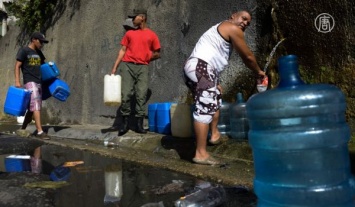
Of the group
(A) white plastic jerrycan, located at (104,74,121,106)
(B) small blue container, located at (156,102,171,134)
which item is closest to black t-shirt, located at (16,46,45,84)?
(A) white plastic jerrycan, located at (104,74,121,106)

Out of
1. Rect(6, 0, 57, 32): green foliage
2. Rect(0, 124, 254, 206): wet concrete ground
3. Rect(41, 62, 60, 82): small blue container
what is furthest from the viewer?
Rect(6, 0, 57, 32): green foliage

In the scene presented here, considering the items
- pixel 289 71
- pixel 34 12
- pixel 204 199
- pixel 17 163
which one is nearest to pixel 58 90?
pixel 17 163

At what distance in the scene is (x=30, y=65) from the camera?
6.66m

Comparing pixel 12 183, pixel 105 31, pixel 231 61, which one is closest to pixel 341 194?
pixel 12 183

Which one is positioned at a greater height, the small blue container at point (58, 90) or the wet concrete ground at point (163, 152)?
the small blue container at point (58, 90)

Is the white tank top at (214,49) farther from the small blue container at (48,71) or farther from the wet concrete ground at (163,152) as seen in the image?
the small blue container at (48,71)

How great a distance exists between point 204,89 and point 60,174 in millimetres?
1599

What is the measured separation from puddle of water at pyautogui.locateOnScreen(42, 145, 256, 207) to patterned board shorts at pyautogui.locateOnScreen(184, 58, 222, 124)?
24.8 inches

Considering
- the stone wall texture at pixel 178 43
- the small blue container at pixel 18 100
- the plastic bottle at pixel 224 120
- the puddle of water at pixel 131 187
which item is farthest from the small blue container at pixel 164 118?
the small blue container at pixel 18 100

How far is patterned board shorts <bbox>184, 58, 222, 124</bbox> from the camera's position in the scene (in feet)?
12.3

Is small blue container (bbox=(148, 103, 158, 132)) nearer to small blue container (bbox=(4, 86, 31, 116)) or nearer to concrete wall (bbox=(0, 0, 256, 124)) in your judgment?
concrete wall (bbox=(0, 0, 256, 124))

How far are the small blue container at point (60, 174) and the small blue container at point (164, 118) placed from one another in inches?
74.1

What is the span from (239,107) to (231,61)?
99cm

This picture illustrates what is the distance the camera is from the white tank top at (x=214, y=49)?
3746 mm
